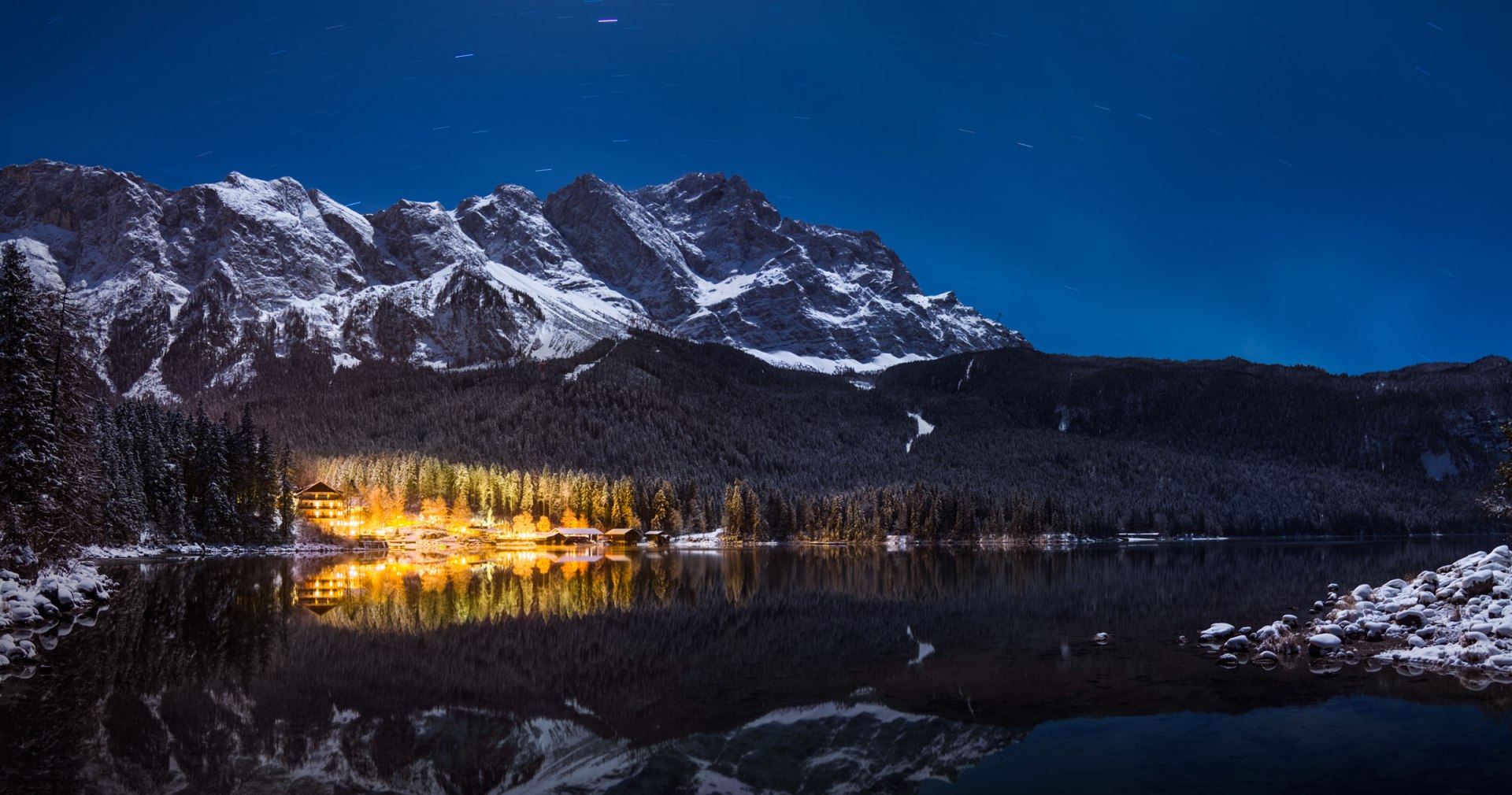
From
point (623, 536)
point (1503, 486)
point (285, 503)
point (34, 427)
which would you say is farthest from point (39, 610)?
point (623, 536)

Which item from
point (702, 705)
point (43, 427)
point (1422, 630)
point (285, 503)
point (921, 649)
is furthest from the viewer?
point (285, 503)

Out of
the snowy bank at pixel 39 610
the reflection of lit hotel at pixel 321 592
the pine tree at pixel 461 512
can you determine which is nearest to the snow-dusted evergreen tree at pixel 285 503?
the pine tree at pixel 461 512

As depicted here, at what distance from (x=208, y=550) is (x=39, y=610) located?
204 feet

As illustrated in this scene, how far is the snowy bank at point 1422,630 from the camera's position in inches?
1045

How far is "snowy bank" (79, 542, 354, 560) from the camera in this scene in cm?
7900

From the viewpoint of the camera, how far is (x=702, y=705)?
2245 cm

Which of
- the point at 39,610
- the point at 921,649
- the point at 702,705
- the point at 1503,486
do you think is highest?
the point at 1503,486

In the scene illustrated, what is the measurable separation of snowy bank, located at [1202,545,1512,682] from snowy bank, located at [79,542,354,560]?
275 feet

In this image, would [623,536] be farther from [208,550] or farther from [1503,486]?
[1503,486]

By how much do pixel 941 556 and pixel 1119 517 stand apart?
89.3m

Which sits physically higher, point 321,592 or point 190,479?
point 190,479

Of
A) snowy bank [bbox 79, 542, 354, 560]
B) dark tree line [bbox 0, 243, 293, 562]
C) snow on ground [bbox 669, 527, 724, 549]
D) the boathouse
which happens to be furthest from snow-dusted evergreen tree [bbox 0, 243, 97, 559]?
snow on ground [bbox 669, 527, 724, 549]

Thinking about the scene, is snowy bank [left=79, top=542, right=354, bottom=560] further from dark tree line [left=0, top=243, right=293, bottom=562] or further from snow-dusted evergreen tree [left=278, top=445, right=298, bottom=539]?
dark tree line [left=0, top=243, right=293, bottom=562]

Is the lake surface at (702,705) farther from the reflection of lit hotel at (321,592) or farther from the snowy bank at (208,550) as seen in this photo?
the snowy bank at (208,550)
